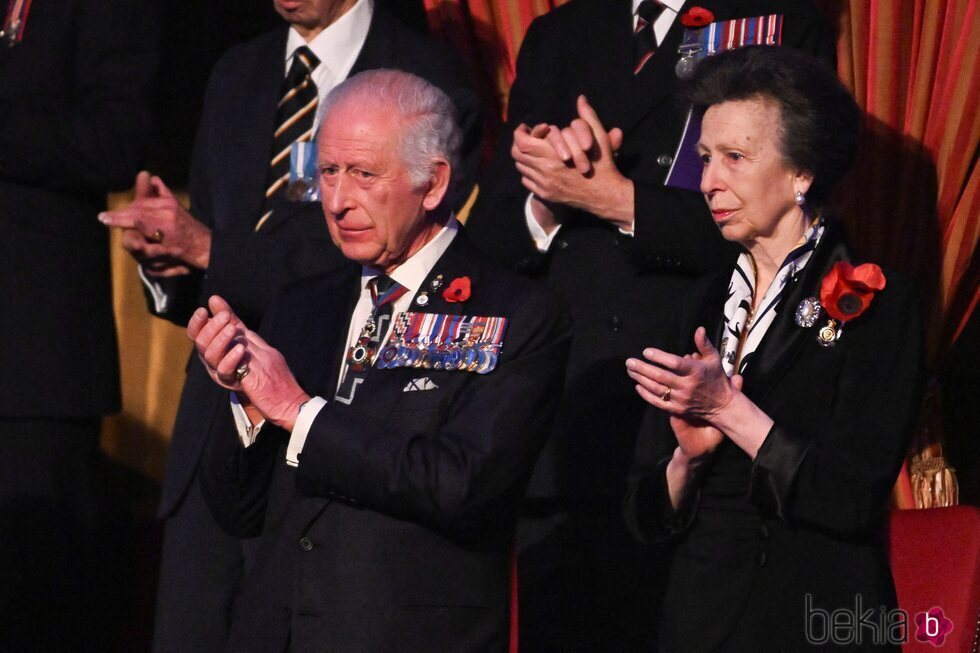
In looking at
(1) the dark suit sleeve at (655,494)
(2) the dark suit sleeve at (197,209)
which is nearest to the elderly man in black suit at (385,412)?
(1) the dark suit sleeve at (655,494)

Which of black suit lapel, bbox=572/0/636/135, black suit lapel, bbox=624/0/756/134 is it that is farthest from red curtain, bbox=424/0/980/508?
black suit lapel, bbox=572/0/636/135

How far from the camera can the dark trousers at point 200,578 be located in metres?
3.87

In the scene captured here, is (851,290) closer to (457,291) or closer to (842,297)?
(842,297)

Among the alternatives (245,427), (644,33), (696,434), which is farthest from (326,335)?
(644,33)

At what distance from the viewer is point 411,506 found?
2988 millimetres

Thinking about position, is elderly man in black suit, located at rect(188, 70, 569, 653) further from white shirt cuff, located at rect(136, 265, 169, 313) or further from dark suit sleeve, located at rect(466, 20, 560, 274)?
white shirt cuff, located at rect(136, 265, 169, 313)

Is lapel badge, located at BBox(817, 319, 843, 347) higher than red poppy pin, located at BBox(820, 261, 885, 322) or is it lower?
lower

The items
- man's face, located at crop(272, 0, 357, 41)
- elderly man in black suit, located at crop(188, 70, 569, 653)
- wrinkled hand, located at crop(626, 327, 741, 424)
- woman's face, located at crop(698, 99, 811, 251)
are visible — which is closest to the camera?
wrinkled hand, located at crop(626, 327, 741, 424)

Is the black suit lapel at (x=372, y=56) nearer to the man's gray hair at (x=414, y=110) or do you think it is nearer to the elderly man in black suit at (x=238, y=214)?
the elderly man in black suit at (x=238, y=214)

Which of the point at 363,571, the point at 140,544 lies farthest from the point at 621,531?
the point at 140,544

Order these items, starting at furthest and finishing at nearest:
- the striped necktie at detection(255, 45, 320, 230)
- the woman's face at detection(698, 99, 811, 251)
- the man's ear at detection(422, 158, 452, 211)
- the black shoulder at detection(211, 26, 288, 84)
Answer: the black shoulder at detection(211, 26, 288, 84) → the striped necktie at detection(255, 45, 320, 230) → the man's ear at detection(422, 158, 452, 211) → the woman's face at detection(698, 99, 811, 251)

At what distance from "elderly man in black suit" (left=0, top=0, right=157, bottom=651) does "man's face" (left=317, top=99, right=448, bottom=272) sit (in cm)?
109

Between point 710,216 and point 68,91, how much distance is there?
5.78 ft

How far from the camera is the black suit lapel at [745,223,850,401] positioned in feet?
10.3
